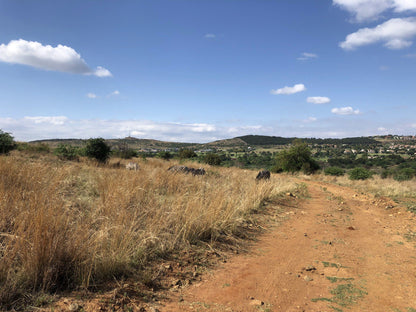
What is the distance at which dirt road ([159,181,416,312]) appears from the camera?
2.85 meters

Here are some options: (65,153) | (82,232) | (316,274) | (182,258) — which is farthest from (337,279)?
(65,153)

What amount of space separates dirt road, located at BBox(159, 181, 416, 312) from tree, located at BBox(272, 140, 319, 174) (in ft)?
83.0

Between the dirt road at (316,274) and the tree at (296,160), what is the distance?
83.0 feet

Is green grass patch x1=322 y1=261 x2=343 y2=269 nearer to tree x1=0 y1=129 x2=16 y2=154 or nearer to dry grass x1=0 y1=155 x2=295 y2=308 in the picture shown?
dry grass x1=0 y1=155 x2=295 y2=308

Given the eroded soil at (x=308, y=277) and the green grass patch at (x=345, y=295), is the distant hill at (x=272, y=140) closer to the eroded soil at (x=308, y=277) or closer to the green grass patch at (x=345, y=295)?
the eroded soil at (x=308, y=277)

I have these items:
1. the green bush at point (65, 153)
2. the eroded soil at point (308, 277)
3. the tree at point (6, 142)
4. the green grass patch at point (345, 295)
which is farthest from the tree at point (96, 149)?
the green grass patch at point (345, 295)

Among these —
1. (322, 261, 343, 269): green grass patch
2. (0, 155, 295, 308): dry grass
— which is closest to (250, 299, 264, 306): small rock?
(0, 155, 295, 308): dry grass

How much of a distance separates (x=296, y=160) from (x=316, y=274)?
29.6 m

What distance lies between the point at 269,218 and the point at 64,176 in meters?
5.68

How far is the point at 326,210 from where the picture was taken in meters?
8.26

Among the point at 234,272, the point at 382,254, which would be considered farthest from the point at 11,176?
the point at 382,254

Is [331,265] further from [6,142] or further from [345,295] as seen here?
[6,142]

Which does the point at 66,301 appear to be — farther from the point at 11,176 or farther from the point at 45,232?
the point at 11,176

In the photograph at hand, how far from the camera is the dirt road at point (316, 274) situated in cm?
285
